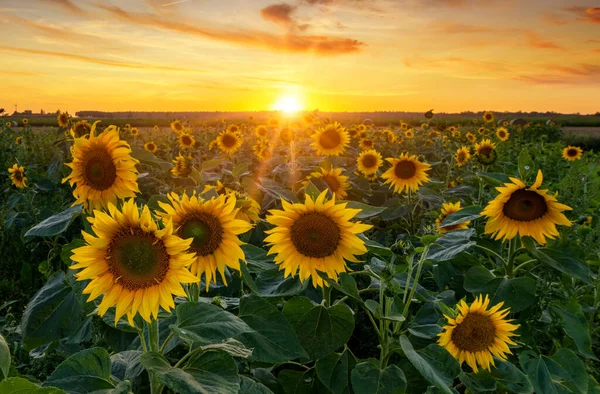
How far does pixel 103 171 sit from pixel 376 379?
4.19 feet

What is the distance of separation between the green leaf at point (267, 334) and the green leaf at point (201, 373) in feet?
0.50

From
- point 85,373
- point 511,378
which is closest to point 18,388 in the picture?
point 85,373

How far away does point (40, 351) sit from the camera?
94.0 inches

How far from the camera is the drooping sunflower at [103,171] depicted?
2.11m

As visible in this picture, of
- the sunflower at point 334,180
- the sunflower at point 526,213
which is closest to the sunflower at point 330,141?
the sunflower at point 334,180

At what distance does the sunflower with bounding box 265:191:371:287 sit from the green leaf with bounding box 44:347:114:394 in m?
0.68

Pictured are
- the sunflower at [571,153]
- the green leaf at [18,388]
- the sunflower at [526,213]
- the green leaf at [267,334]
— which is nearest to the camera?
the green leaf at [18,388]

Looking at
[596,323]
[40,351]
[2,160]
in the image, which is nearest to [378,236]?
[596,323]

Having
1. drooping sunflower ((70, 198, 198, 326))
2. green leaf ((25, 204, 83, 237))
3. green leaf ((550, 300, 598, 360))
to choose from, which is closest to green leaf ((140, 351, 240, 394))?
drooping sunflower ((70, 198, 198, 326))

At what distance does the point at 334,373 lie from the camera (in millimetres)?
1939

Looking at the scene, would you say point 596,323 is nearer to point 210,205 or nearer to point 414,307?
point 414,307

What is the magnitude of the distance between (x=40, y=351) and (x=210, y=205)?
4.20 ft

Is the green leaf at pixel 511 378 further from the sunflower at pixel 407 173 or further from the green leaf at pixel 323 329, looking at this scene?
the sunflower at pixel 407 173

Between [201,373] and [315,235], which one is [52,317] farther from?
[315,235]
